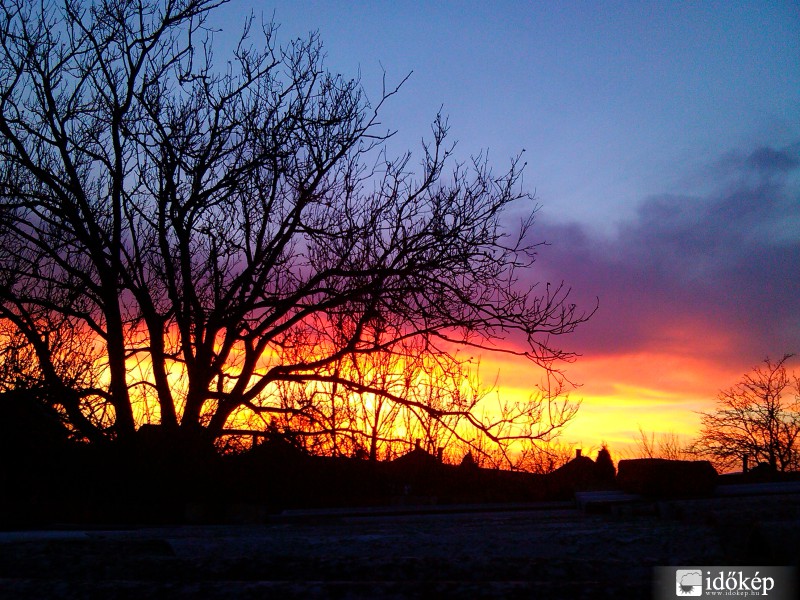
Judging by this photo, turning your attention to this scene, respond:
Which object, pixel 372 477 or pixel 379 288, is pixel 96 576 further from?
pixel 379 288

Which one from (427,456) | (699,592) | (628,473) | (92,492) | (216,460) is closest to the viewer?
(699,592)

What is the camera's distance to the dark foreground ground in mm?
1718

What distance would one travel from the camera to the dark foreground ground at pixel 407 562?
1.72 metres

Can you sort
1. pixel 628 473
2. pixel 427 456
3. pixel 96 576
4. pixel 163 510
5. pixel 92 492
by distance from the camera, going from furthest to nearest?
pixel 427 456 < pixel 92 492 < pixel 163 510 < pixel 628 473 < pixel 96 576

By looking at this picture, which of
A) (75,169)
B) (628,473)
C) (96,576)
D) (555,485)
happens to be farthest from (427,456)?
(96,576)

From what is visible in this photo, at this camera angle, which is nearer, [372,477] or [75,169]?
[372,477]

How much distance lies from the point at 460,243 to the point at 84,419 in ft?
16.7

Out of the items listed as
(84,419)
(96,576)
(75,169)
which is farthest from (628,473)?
(75,169)

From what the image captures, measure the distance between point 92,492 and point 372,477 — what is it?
3.01 m

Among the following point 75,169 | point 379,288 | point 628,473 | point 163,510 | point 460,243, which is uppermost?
point 75,169

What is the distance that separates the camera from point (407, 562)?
210 cm

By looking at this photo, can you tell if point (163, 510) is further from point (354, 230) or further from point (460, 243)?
point (460, 243)

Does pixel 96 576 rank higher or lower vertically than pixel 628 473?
lower

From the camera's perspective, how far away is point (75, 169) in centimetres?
983
